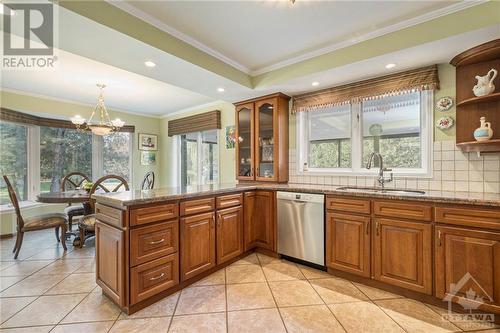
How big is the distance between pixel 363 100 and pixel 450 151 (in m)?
1.02

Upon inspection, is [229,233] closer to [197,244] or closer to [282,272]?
[197,244]

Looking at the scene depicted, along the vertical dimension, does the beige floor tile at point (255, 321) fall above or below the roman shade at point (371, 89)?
below

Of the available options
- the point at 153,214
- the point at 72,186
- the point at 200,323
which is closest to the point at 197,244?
the point at 153,214

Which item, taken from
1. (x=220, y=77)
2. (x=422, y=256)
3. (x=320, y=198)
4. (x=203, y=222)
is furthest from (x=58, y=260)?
(x=422, y=256)

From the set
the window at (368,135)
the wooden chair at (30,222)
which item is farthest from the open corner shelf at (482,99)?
the wooden chair at (30,222)

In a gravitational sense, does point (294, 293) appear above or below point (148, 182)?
below

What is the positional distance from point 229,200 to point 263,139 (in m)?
1.24

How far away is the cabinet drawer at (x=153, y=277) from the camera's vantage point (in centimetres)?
180

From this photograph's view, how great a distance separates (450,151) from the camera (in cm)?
229

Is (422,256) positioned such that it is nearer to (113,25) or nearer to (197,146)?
(113,25)

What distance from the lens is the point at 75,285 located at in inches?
87.7

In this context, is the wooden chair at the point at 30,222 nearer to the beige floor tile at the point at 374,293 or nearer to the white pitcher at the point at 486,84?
the beige floor tile at the point at 374,293

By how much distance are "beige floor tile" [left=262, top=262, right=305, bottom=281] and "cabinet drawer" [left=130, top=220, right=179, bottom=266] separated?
1.06m

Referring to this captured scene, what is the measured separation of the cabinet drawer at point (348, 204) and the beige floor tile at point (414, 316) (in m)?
0.78
